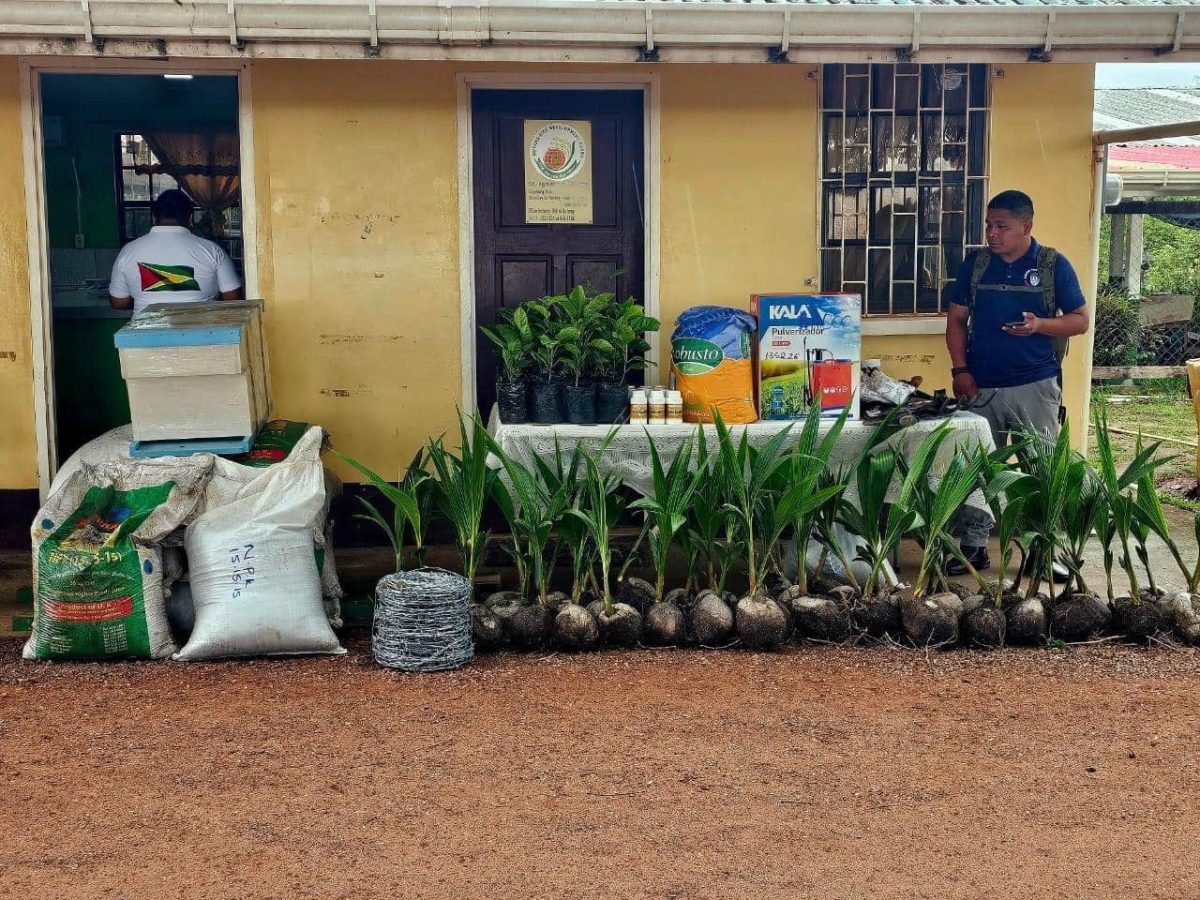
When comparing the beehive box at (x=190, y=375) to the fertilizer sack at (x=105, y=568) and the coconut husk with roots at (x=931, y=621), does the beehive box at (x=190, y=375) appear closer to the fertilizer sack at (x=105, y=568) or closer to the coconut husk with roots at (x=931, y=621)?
the fertilizer sack at (x=105, y=568)

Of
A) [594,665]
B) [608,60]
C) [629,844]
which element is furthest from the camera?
[608,60]

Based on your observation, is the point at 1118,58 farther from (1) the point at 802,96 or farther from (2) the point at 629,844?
(2) the point at 629,844

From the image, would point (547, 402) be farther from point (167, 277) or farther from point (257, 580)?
point (167, 277)

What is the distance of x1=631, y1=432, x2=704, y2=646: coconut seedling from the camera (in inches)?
229

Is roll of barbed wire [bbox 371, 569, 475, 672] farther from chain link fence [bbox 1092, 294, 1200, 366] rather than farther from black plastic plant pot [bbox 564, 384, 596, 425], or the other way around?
chain link fence [bbox 1092, 294, 1200, 366]

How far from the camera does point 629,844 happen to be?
4.00 m

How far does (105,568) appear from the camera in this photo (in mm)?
5680

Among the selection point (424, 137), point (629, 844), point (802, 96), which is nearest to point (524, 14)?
point (424, 137)

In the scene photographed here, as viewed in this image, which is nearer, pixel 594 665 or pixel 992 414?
pixel 594 665

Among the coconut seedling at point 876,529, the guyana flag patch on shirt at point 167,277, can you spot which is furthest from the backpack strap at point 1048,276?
the guyana flag patch on shirt at point 167,277

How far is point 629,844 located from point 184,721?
73.5 inches

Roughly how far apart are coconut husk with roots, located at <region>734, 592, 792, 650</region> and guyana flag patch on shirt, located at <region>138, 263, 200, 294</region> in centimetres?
328

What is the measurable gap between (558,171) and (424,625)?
8.44 feet

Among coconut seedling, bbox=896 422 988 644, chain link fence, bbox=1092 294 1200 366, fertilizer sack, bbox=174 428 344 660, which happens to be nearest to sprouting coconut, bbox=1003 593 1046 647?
coconut seedling, bbox=896 422 988 644
